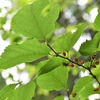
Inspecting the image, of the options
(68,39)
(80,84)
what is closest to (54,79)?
(80,84)

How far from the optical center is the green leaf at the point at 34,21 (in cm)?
66

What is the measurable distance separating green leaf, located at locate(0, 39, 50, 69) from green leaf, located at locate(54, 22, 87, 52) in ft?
0.18

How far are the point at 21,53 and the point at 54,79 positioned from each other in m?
0.21

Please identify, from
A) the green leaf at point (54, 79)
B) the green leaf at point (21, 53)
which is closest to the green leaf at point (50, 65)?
the green leaf at point (21, 53)

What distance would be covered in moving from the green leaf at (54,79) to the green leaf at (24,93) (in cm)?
10

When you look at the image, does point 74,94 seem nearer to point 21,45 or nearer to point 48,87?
point 48,87

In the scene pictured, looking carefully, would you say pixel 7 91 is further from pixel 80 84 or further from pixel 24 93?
pixel 80 84

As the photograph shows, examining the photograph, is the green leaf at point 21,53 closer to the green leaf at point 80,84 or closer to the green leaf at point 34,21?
the green leaf at point 34,21

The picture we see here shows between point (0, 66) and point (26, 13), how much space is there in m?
0.17

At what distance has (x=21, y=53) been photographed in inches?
26.6

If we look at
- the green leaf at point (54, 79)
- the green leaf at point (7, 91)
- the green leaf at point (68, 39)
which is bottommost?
the green leaf at point (7, 91)

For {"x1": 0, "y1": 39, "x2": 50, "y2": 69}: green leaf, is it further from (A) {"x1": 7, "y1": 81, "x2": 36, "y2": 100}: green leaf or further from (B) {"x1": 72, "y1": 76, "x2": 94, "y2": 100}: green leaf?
(B) {"x1": 72, "y1": 76, "x2": 94, "y2": 100}: green leaf

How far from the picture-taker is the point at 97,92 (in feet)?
2.98

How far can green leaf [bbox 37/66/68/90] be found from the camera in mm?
821
